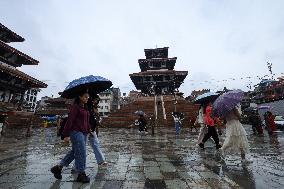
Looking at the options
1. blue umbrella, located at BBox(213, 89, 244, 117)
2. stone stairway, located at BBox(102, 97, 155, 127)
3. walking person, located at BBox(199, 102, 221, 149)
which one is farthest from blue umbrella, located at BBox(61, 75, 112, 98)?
stone stairway, located at BBox(102, 97, 155, 127)

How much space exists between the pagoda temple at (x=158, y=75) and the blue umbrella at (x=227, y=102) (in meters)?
38.3

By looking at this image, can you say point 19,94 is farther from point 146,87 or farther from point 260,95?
point 260,95

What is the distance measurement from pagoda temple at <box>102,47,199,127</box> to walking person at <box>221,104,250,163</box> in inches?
823

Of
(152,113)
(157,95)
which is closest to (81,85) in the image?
(152,113)

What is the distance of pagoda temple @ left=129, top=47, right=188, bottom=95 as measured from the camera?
45531mm

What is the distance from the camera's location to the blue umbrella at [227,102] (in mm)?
6625

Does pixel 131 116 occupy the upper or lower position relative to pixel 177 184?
upper

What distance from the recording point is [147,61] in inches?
1943

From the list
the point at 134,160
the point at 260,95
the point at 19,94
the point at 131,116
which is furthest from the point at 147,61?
the point at 134,160

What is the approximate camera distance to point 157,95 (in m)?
45.2

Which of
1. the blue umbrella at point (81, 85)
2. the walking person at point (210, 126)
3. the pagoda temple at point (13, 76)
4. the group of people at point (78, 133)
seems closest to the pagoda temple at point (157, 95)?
the pagoda temple at point (13, 76)

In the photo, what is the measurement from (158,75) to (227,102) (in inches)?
1550

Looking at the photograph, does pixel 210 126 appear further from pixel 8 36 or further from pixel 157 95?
pixel 157 95

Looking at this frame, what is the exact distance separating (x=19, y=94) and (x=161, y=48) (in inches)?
1117
